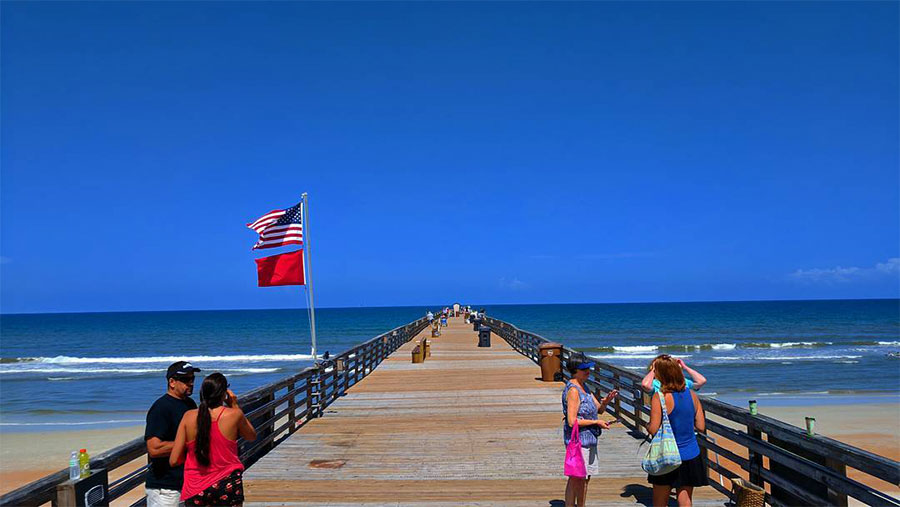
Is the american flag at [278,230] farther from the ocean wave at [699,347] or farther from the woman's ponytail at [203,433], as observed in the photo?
the ocean wave at [699,347]

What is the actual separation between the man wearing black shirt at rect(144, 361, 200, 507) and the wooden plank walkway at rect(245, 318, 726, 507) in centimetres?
234

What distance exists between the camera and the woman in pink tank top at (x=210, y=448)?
455 cm

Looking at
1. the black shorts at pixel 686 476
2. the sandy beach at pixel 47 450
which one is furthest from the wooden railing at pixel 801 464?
the sandy beach at pixel 47 450

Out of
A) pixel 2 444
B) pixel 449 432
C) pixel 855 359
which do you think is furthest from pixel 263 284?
pixel 855 359

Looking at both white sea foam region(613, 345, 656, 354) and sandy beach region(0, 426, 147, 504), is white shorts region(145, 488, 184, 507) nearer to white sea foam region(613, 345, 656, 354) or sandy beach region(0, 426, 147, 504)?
sandy beach region(0, 426, 147, 504)

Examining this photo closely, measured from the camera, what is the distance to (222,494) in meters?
4.66

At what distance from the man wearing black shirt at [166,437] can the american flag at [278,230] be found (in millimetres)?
7818

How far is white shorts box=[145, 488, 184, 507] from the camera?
475 cm

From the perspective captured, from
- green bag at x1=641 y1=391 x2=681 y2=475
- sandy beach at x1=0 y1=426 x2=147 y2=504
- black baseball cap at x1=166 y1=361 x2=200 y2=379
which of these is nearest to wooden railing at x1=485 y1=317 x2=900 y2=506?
green bag at x1=641 y1=391 x2=681 y2=475

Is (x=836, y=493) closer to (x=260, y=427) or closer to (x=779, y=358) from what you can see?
(x=260, y=427)

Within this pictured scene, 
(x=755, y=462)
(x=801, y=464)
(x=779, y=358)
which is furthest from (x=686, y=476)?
(x=779, y=358)

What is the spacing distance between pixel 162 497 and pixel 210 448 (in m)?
0.60

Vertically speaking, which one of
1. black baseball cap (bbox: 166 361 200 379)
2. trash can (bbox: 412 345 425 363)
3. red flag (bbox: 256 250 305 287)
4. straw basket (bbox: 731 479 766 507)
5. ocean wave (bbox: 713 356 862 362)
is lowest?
ocean wave (bbox: 713 356 862 362)

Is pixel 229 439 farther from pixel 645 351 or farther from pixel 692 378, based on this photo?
pixel 645 351
